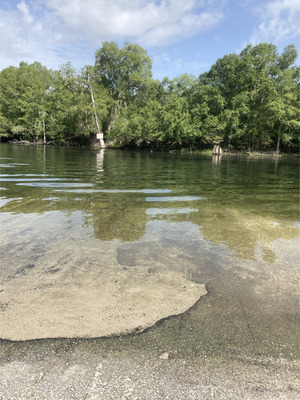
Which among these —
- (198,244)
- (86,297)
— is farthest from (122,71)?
(86,297)

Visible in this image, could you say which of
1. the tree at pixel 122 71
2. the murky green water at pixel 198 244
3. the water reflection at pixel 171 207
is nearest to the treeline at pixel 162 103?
the tree at pixel 122 71

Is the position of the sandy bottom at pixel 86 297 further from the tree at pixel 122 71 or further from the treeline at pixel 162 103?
the tree at pixel 122 71

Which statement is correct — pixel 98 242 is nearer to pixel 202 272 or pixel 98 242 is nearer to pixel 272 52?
pixel 202 272

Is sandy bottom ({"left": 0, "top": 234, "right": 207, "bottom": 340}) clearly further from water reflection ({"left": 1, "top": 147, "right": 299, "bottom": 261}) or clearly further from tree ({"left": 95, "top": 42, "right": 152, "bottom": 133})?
tree ({"left": 95, "top": 42, "right": 152, "bottom": 133})

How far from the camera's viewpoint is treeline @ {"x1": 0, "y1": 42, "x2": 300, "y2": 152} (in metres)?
41.5

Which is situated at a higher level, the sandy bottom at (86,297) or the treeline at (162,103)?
the treeline at (162,103)

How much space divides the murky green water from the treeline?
3592cm

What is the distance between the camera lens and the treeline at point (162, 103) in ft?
136

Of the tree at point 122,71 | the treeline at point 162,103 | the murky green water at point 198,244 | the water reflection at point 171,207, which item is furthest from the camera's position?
the tree at point 122,71

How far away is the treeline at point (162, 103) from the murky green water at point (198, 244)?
118ft

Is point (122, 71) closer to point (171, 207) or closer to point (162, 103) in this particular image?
point (162, 103)

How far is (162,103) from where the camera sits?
56812mm

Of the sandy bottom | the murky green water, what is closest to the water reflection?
the murky green water

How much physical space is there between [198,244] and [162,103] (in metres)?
57.2
